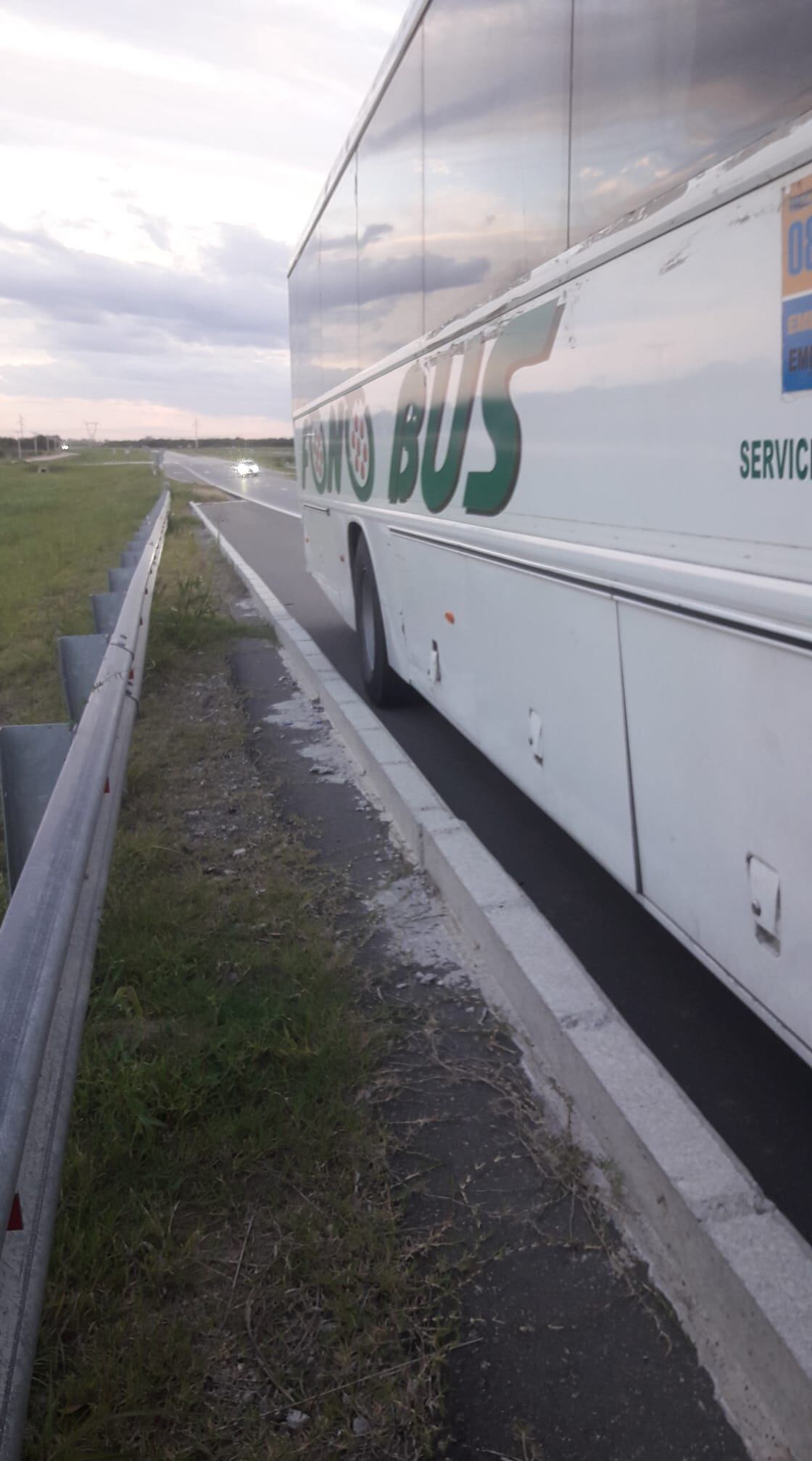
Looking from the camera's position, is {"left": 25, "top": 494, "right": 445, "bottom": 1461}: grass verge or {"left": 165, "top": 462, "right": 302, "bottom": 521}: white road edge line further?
{"left": 165, "top": 462, "right": 302, "bottom": 521}: white road edge line

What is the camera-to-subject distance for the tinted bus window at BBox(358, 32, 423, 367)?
19.6 feet

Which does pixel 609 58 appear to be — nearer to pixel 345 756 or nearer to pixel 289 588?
pixel 345 756

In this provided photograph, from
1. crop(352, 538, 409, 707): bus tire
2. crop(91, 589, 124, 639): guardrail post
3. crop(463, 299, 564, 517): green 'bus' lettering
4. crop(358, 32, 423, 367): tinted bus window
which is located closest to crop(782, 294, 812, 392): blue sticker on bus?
crop(463, 299, 564, 517): green 'bus' lettering

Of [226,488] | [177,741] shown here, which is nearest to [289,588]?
[177,741]

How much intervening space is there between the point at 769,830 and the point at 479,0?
377cm

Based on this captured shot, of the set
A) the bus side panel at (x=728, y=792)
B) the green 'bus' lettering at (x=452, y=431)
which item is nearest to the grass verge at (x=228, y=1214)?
the bus side panel at (x=728, y=792)

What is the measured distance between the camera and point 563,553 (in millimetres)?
3834

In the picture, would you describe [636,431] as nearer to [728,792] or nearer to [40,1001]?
[728,792]

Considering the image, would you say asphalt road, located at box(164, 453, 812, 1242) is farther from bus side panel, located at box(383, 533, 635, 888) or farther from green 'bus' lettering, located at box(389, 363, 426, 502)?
green 'bus' lettering, located at box(389, 363, 426, 502)

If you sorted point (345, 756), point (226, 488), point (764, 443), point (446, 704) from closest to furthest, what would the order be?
point (764, 443) → point (446, 704) → point (345, 756) → point (226, 488)

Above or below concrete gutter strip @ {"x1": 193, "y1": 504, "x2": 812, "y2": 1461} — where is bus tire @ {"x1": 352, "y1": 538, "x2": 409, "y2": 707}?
above

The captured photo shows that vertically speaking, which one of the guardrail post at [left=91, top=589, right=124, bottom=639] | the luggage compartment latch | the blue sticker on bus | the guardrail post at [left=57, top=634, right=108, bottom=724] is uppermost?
the blue sticker on bus

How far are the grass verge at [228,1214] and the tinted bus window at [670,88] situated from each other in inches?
103

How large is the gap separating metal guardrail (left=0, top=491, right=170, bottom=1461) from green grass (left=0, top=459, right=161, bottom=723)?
438 centimetres
